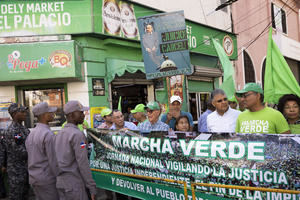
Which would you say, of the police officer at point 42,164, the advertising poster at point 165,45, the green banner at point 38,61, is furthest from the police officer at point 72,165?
the green banner at point 38,61

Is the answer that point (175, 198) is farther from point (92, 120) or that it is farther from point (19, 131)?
point (92, 120)

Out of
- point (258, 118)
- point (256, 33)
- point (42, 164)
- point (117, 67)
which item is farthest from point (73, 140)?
point (256, 33)

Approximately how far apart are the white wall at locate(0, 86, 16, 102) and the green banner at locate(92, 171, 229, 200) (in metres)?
4.50

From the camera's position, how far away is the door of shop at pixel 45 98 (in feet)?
24.8

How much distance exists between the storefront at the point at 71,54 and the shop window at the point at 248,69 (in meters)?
7.67

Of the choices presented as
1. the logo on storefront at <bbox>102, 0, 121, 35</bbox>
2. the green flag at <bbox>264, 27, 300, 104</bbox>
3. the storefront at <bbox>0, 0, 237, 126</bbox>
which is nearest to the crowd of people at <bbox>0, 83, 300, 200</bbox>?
the green flag at <bbox>264, 27, 300, 104</bbox>

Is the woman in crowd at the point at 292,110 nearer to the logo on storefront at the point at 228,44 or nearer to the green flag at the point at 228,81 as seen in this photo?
the green flag at the point at 228,81

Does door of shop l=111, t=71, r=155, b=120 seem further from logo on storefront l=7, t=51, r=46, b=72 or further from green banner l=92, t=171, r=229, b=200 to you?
green banner l=92, t=171, r=229, b=200

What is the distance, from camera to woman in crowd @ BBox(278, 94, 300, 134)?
3.21m

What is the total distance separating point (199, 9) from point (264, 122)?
32.3 feet

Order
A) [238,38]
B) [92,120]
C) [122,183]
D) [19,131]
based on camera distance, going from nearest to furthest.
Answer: [122,183] → [19,131] → [92,120] → [238,38]

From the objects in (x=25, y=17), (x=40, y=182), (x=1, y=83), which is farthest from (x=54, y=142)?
(x=25, y=17)

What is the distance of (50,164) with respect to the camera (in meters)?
3.22

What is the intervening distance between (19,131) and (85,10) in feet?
14.7
